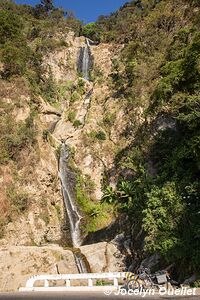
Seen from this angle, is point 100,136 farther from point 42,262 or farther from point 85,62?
point 85,62

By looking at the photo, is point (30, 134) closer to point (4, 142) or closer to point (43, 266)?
point (4, 142)

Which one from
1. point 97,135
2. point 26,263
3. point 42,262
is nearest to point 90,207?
point 97,135

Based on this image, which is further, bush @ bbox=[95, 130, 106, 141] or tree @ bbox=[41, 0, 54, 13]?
tree @ bbox=[41, 0, 54, 13]

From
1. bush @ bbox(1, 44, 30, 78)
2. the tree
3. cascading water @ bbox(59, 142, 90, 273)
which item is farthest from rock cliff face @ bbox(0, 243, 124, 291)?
the tree

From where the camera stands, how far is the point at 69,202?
31.0 meters

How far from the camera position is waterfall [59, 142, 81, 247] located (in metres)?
28.2

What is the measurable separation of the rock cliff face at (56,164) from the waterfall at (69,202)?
515mm

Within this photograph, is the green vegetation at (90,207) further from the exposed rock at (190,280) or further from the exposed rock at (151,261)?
the exposed rock at (190,280)

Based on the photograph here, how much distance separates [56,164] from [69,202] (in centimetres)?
444

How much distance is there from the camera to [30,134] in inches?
1289

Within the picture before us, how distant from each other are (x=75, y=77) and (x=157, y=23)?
13590 mm

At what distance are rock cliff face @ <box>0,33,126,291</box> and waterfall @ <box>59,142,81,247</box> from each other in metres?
0.51

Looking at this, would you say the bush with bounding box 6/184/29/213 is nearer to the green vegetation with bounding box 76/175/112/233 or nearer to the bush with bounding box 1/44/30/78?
the green vegetation with bounding box 76/175/112/233

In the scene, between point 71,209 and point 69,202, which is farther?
point 69,202
